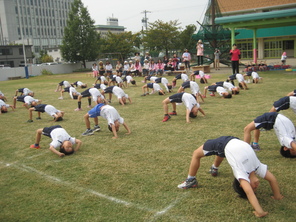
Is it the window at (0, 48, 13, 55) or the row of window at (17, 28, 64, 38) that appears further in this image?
the row of window at (17, 28, 64, 38)

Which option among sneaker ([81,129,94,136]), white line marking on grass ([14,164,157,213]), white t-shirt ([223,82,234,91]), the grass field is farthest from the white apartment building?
white line marking on grass ([14,164,157,213])

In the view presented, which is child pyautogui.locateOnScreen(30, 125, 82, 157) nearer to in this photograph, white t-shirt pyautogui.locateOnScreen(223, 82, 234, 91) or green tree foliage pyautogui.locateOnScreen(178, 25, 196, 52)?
white t-shirt pyautogui.locateOnScreen(223, 82, 234, 91)

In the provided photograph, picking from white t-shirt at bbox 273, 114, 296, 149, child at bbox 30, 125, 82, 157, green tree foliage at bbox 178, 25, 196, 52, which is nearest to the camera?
white t-shirt at bbox 273, 114, 296, 149

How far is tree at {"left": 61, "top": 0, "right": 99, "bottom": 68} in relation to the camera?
40.7m

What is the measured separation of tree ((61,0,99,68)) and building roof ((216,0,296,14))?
20.1 meters

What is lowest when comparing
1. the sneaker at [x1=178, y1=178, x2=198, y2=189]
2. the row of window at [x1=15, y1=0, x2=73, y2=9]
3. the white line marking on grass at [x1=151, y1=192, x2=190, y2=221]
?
the white line marking on grass at [x1=151, y1=192, x2=190, y2=221]

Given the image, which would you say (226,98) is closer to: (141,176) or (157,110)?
(157,110)

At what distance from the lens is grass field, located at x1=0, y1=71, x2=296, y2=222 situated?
13.2ft

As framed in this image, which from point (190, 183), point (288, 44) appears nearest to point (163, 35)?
point (288, 44)

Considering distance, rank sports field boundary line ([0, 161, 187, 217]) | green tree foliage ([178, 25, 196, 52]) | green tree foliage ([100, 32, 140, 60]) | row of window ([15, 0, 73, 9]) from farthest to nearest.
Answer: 1. row of window ([15, 0, 73, 9])
2. green tree foliage ([100, 32, 140, 60])
3. green tree foliage ([178, 25, 196, 52])
4. sports field boundary line ([0, 161, 187, 217])

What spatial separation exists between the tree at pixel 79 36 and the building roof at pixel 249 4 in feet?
66.1

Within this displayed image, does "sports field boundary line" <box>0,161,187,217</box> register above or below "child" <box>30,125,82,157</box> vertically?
below

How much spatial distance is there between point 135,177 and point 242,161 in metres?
2.09

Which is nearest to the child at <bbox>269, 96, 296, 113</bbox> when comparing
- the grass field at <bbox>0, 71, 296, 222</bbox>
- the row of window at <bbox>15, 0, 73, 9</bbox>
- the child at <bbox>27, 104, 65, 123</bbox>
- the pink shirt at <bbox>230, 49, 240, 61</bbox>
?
the grass field at <bbox>0, 71, 296, 222</bbox>
